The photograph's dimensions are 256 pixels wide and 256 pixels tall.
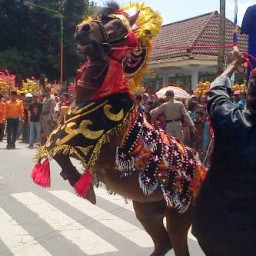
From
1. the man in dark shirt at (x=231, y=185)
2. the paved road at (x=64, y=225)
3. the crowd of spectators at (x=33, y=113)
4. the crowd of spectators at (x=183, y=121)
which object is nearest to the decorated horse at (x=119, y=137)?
the man in dark shirt at (x=231, y=185)

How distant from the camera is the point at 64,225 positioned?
266 inches

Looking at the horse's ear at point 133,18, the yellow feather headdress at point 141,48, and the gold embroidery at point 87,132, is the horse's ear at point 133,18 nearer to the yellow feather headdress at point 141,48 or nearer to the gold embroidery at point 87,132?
the yellow feather headdress at point 141,48

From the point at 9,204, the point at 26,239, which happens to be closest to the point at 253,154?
the point at 26,239

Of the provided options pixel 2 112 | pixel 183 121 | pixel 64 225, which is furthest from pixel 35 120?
→ pixel 64 225

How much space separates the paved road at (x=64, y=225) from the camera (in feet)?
18.9

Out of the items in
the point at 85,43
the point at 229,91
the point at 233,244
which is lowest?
the point at 233,244

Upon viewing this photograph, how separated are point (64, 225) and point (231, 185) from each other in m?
4.27

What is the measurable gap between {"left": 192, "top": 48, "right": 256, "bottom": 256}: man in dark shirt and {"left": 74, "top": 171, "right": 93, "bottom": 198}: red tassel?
3.96 ft

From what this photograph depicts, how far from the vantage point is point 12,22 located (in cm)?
3023

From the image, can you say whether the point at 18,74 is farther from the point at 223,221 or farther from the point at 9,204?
the point at 223,221

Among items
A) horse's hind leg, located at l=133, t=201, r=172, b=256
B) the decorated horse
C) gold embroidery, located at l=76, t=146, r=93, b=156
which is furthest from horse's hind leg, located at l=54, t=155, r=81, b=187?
horse's hind leg, located at l=133, t=201, r=172, b=256

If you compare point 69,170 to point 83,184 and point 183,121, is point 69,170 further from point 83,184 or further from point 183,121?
point 183,121

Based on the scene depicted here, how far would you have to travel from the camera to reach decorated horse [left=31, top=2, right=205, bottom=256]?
395 cm

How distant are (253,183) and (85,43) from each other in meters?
1.75
